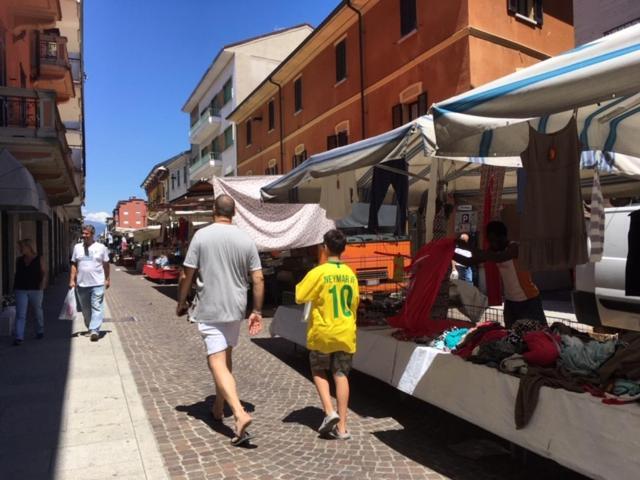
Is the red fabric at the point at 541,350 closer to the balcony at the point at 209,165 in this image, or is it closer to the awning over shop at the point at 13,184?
the awning over shop at the point at 13,184

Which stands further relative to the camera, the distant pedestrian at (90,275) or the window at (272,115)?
the window at (272,115)

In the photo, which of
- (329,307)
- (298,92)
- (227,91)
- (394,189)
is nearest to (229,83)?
(227,91)

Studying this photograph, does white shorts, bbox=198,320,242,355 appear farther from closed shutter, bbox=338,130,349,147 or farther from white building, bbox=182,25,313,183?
white building, bbox=182,25,313,183

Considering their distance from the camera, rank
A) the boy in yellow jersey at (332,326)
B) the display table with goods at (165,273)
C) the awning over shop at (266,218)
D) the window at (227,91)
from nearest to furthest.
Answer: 1. the boy in yellow jersey at (332,326)
2. the awning over shop at (266,218)
3. the display table with goods at (165,273)
4. the window at (227,91)

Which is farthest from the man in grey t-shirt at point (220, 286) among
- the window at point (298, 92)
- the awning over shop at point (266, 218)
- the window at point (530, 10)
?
the window at point (298, 92)

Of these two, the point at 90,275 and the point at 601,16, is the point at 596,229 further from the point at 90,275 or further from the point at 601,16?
the point at 601,16

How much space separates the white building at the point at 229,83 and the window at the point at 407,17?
759 inches

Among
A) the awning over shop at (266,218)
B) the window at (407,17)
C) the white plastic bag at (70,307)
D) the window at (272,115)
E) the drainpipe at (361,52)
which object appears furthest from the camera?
the window at (272,115)

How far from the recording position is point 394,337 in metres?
5.04

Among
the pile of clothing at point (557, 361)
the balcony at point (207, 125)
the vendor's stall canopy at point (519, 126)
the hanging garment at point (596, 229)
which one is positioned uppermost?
the balcony at point (207, 125)

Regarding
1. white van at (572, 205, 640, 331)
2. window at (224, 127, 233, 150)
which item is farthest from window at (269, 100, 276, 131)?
white van at (572, 205, 640, 331)

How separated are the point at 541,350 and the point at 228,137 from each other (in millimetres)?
33233

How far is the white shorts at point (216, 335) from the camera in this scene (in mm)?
4375

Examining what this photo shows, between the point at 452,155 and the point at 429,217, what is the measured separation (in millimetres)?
778
